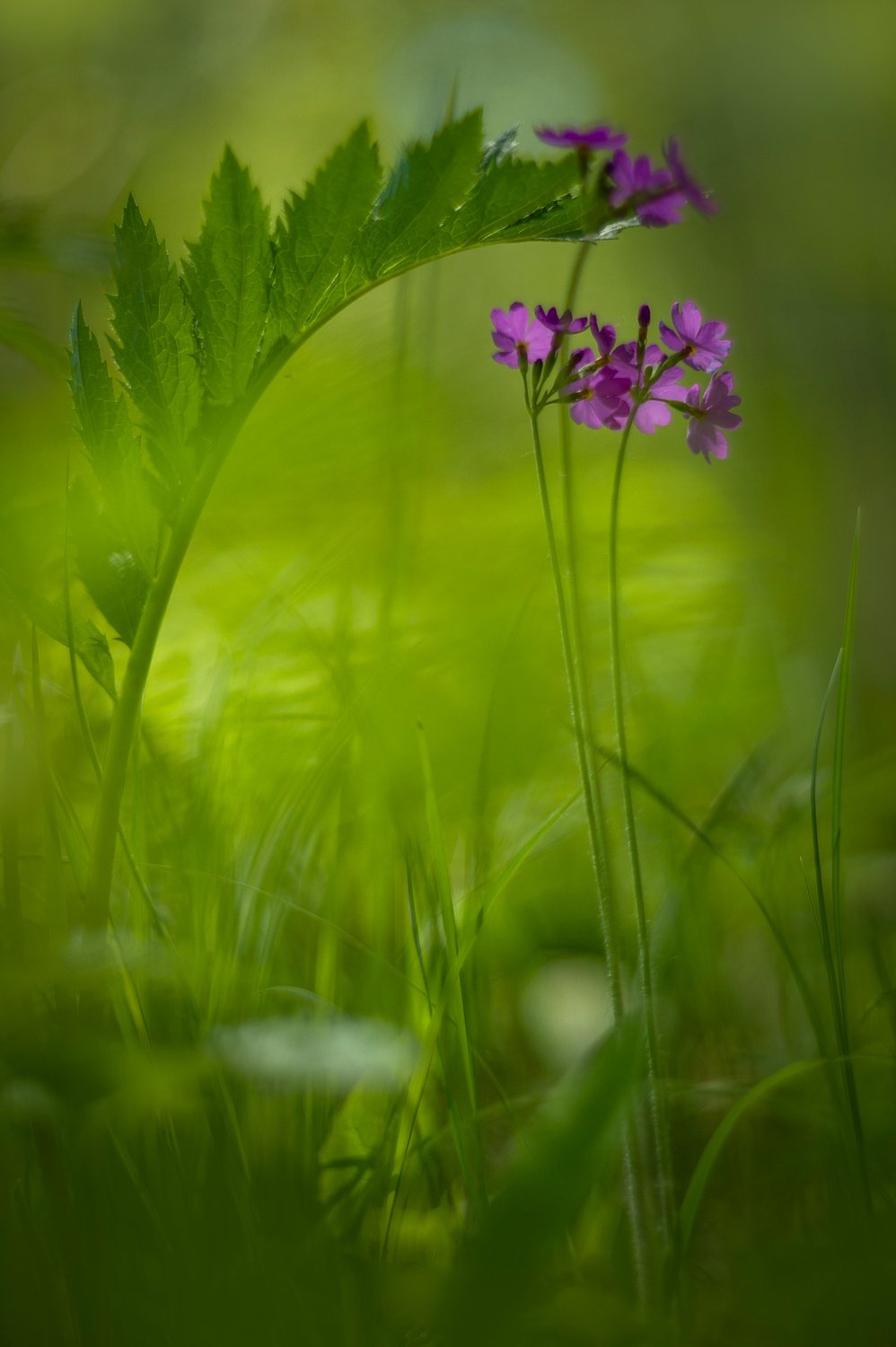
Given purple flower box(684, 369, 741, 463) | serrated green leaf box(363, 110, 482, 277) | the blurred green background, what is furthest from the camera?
the blurred green background

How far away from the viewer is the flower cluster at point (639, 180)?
0.29 metres

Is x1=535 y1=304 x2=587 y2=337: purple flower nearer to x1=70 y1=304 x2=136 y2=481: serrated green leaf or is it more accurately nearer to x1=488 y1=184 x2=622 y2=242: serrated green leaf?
x1=488 y1=184 x2=622 y2=242: serrated green leaf

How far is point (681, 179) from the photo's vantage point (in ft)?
0.97

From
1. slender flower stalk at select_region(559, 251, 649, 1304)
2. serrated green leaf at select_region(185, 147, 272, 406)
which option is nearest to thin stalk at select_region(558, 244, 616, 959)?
slender flower stalk at select_region(559, 251, 649, 1304)

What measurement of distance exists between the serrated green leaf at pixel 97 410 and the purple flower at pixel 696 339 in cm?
20

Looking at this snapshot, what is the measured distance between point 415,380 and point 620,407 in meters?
0.42

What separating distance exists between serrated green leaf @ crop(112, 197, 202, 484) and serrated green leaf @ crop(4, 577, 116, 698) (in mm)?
62

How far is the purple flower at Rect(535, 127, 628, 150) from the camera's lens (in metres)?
0.29

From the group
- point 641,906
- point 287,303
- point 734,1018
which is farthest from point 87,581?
point 734,1018

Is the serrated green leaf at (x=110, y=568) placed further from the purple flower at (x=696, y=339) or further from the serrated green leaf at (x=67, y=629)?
the purple flower at (x=696, y=339)

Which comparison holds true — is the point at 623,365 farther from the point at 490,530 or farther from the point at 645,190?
the point at 490,530

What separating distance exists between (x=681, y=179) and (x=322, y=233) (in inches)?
4.6

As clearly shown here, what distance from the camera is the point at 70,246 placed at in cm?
46

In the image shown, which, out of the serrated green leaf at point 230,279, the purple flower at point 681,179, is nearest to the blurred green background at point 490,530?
the serrated green leaf at point 230,279
